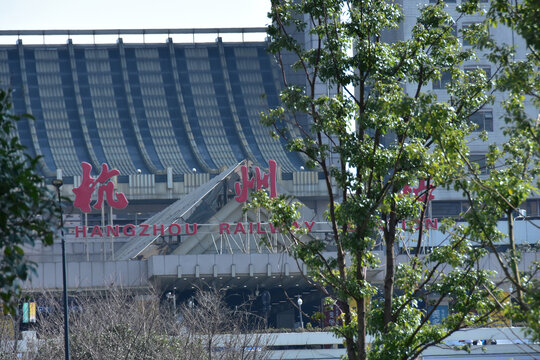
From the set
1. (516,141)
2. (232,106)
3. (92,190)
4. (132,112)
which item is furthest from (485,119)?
(516,141)

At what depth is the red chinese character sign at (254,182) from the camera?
97463mm

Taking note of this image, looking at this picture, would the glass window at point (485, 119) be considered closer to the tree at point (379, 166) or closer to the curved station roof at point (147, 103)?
the curved station roof at point (147, 103)

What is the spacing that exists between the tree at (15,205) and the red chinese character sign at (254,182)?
79.4 metres

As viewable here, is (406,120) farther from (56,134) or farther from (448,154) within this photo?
(56,134)

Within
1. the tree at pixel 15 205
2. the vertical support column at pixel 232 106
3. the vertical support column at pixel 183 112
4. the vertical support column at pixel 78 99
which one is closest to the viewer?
the tree at pixel 15 205

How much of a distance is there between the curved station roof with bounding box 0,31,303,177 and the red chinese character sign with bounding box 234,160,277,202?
200 ft

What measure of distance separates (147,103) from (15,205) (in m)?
159

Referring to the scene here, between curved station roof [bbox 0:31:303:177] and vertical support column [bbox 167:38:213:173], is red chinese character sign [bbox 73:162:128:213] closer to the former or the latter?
curved station roof [bbox 0:31:303:177]

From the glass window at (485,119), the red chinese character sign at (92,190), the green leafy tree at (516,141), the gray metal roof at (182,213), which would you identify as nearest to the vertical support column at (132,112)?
the glass window at (485,119)

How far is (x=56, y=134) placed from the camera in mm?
169750

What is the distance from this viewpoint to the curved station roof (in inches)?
6644

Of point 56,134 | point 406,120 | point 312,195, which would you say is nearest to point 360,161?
point 406,120

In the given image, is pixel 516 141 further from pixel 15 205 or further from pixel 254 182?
pixel 254 182

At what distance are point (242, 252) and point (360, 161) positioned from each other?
223 ft
